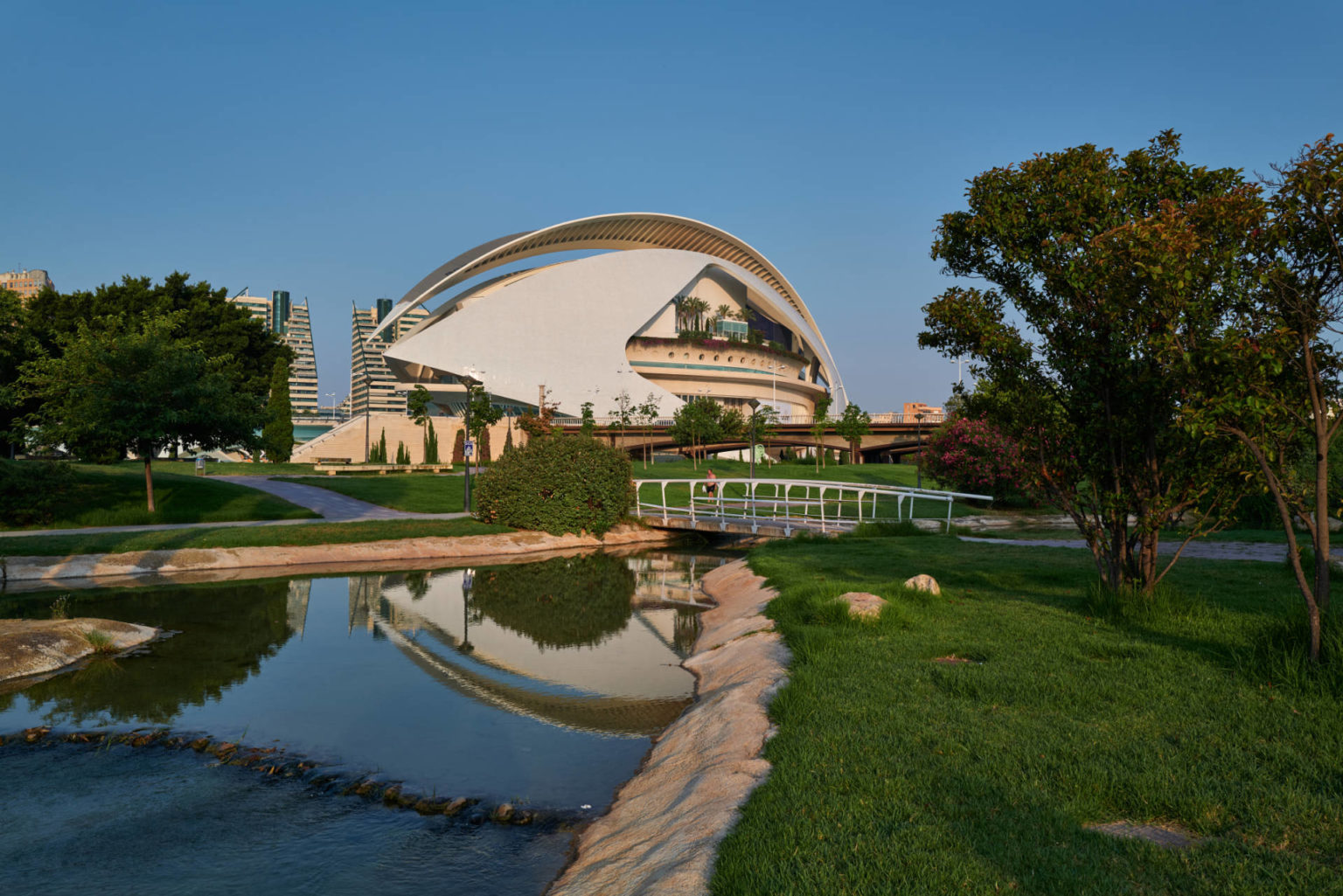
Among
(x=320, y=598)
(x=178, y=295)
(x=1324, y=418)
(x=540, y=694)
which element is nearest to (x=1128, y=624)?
(x=1324, y=418)

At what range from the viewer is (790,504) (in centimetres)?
2986

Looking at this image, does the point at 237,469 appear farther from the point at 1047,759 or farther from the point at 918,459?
the point at 1047,759

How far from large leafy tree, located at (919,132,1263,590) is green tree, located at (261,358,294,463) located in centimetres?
4912

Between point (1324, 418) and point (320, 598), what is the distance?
15.8m

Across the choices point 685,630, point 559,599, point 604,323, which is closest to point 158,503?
point 559,599

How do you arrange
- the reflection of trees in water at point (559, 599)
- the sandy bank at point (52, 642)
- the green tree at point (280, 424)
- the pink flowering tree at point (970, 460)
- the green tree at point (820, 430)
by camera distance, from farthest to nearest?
the green tree at point (820, 430), the green tree at point (280, 424), the pink flowering tree at point (970, 460), the reflection of trees in water at point (559, 599), the sandy bank at point (52, 642)

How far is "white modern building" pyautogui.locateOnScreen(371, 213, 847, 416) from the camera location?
2923 inches

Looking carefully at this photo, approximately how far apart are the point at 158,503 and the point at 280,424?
3117 centimetres

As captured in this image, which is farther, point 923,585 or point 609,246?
point 609,246

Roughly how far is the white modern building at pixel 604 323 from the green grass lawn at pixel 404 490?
3529 centimetres

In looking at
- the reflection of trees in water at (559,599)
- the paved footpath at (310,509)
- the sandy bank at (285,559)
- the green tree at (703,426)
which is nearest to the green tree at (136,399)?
the paved footpath at (310,509)

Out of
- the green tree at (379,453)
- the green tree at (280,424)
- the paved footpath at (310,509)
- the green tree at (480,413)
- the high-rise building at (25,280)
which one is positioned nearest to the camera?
the paved footpath at (310,509)

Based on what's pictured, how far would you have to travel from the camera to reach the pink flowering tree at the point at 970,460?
28000 mm

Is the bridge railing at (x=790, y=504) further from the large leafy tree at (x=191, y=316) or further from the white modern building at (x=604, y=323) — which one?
the white modern building at (x=604, y=323)
